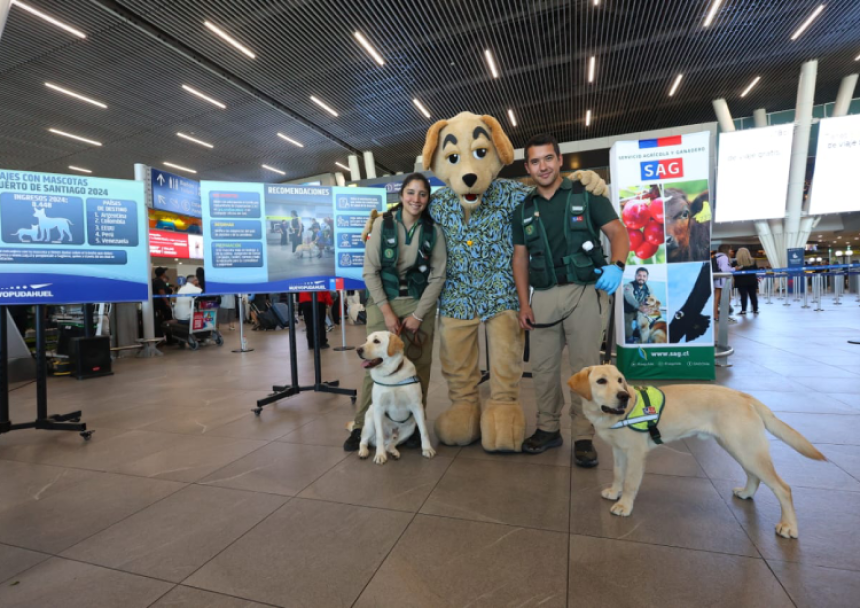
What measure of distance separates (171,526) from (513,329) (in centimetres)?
210

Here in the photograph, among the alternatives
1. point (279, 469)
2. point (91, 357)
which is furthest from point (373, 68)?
point (279, 469)

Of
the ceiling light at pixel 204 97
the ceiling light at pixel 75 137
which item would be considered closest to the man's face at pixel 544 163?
the ceiling light at pixel 204 97

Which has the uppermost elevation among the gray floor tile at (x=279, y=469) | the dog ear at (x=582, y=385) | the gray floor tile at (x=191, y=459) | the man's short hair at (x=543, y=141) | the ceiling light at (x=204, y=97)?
the ceiling light at (x=204, y=97)

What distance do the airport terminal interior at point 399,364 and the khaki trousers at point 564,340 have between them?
38 mm

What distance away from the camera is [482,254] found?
274 cm

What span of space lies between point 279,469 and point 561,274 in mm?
2116

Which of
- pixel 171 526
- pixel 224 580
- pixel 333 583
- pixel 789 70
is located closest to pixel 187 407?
pixel 171 526

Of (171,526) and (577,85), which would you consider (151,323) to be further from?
(577,85)

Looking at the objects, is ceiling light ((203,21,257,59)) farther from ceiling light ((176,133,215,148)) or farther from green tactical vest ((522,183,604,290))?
green tactical vest ((522,183,604,290))

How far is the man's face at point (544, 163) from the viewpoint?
250 cm

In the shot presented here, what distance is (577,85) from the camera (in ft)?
38.0

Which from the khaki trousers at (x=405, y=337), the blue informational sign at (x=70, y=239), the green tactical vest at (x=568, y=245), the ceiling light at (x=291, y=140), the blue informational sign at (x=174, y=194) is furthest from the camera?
the ceiling light at (x=291, y=140)

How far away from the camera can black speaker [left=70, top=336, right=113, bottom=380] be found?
19.2ft

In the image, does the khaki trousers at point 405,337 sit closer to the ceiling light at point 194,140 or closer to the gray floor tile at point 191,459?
the gray floor tile at point 191,459
